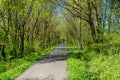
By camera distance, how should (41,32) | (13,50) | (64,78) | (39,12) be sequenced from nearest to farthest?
1. (64,78)
2. (13,50)
3. (39,12)
4. (41,32)

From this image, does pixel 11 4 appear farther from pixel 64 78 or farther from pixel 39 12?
pixel 39 12

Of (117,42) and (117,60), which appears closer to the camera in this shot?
(117,60)

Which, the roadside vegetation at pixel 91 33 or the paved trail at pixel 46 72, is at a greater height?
the roadside vegetation at pixel 91 33

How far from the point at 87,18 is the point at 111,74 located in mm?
16920

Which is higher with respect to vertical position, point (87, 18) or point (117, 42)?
point (87, 18)

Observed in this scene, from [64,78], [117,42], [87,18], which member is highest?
[87,18]

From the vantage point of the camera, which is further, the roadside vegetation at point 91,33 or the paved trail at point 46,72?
the roadside vegetation at point 91,33

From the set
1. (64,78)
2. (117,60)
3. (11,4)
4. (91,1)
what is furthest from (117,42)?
(11,4)

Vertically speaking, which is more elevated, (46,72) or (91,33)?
(91,33)

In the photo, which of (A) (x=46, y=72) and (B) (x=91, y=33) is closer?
(A) (x=46, y=72)

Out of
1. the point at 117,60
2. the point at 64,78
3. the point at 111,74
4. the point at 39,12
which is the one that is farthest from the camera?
the point at 39,12

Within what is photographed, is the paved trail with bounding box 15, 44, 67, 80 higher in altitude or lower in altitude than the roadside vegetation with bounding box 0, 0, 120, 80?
lower

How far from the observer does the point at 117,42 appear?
20.2m

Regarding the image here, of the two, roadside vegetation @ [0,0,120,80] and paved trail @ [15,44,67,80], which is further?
roadside vegetation @ [0,0,120,80]
